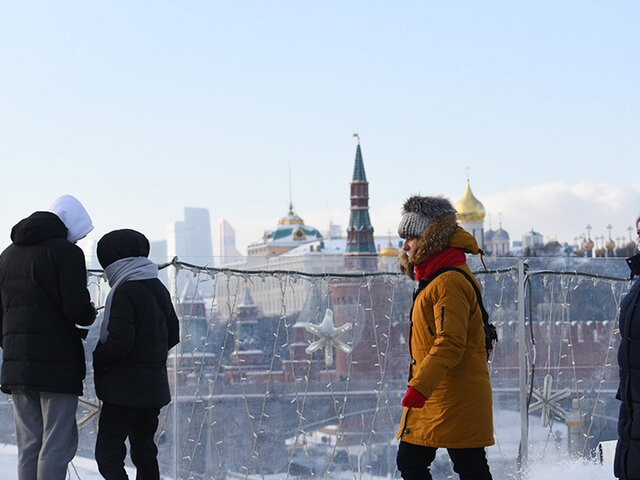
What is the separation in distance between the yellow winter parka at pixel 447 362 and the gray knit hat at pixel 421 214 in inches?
1.6

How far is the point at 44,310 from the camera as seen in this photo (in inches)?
135

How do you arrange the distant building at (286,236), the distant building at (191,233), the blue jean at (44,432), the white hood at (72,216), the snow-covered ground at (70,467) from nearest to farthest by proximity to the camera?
the blue jean at (44,432) < the white hood at (72,216) < the snow-covered ground at (70,467) < the distant building at (286,236) < the distant building at (191,233)

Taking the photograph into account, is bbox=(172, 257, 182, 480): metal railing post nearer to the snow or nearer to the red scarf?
the red scarf

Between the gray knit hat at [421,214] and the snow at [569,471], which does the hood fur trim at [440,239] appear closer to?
the gray knit hat at [421,214]

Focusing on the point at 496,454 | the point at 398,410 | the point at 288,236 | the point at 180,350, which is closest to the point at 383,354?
the point at 398,410

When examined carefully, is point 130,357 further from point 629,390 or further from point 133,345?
point 629,390

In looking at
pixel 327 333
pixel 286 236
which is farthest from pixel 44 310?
pixel 286 236

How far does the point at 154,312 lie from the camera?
3.58 metres

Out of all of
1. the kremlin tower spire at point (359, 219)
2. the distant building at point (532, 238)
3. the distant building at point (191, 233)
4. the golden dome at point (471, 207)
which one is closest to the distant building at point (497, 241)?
the distant building at point (532, 238)

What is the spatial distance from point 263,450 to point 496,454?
3.15ft

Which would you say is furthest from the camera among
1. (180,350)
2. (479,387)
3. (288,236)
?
(288,236)

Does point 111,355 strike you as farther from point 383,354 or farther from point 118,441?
point 383,354

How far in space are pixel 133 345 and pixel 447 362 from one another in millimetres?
960

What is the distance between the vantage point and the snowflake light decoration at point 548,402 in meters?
4.98
